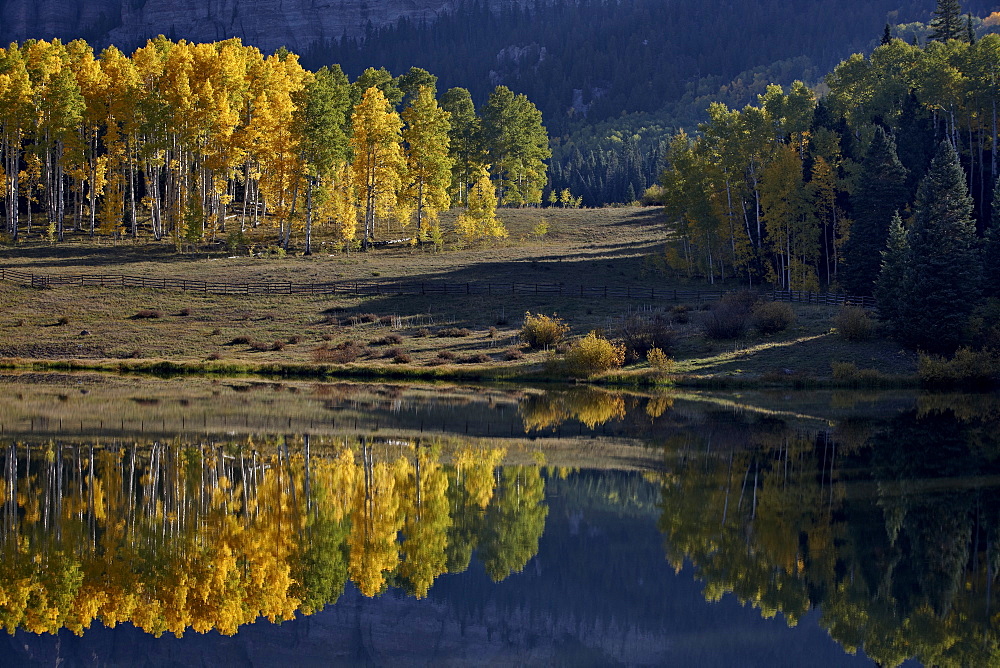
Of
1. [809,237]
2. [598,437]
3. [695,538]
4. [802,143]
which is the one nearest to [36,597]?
[695,538]

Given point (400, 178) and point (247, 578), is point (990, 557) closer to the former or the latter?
point (247, 578)

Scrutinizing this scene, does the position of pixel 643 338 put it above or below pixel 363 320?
below

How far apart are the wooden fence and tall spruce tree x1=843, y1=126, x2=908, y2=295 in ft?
7.61

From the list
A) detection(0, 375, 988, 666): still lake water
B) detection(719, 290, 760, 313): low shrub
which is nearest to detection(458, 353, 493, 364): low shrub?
detection(719, 290, 760, 313): low shrub

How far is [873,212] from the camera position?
233ft

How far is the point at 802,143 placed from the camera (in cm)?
8419

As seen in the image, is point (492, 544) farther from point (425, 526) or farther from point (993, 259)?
point (993, 259)

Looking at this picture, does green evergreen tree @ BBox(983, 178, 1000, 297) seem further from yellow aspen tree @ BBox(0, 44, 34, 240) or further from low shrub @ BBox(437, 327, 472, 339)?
yellow aspen tree @ BBox(0, 44, 34, 240)

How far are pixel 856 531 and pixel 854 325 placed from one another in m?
40.1

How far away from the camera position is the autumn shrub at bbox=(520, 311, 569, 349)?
6369cm

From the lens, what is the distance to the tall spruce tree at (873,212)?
70.8m

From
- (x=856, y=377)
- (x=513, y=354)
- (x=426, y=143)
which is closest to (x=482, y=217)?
(x=426, y=143)

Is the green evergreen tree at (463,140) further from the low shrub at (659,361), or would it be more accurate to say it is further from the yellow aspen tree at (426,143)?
the low shrub at (659,361)

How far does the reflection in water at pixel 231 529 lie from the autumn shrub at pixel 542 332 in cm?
3101
